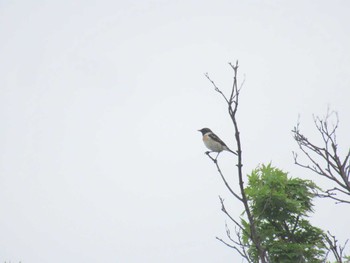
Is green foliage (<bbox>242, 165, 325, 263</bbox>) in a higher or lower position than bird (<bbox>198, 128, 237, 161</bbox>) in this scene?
lower

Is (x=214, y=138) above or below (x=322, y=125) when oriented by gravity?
above

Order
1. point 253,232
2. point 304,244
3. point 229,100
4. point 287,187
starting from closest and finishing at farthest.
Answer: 1. point 253,232
2. point 229,100
3. point 304,244
4. point 287,187

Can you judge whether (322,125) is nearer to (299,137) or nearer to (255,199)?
(299,137)

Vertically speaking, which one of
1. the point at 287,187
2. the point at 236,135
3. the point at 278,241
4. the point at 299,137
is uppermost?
the point at 287,187

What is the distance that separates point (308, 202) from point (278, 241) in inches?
81.2

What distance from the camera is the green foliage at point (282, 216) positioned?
43.1 ft

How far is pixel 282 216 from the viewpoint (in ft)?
45.3

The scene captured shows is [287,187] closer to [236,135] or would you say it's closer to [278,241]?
[278,241]

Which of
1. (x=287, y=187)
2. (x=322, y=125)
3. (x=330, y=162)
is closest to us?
(x=330, y=162)

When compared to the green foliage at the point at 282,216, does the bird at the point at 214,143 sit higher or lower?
higher

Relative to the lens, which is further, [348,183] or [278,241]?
[278,241]

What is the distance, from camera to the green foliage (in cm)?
1315

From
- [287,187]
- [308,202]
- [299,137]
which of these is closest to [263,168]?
[287,187]

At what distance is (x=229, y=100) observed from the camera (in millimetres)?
4699
